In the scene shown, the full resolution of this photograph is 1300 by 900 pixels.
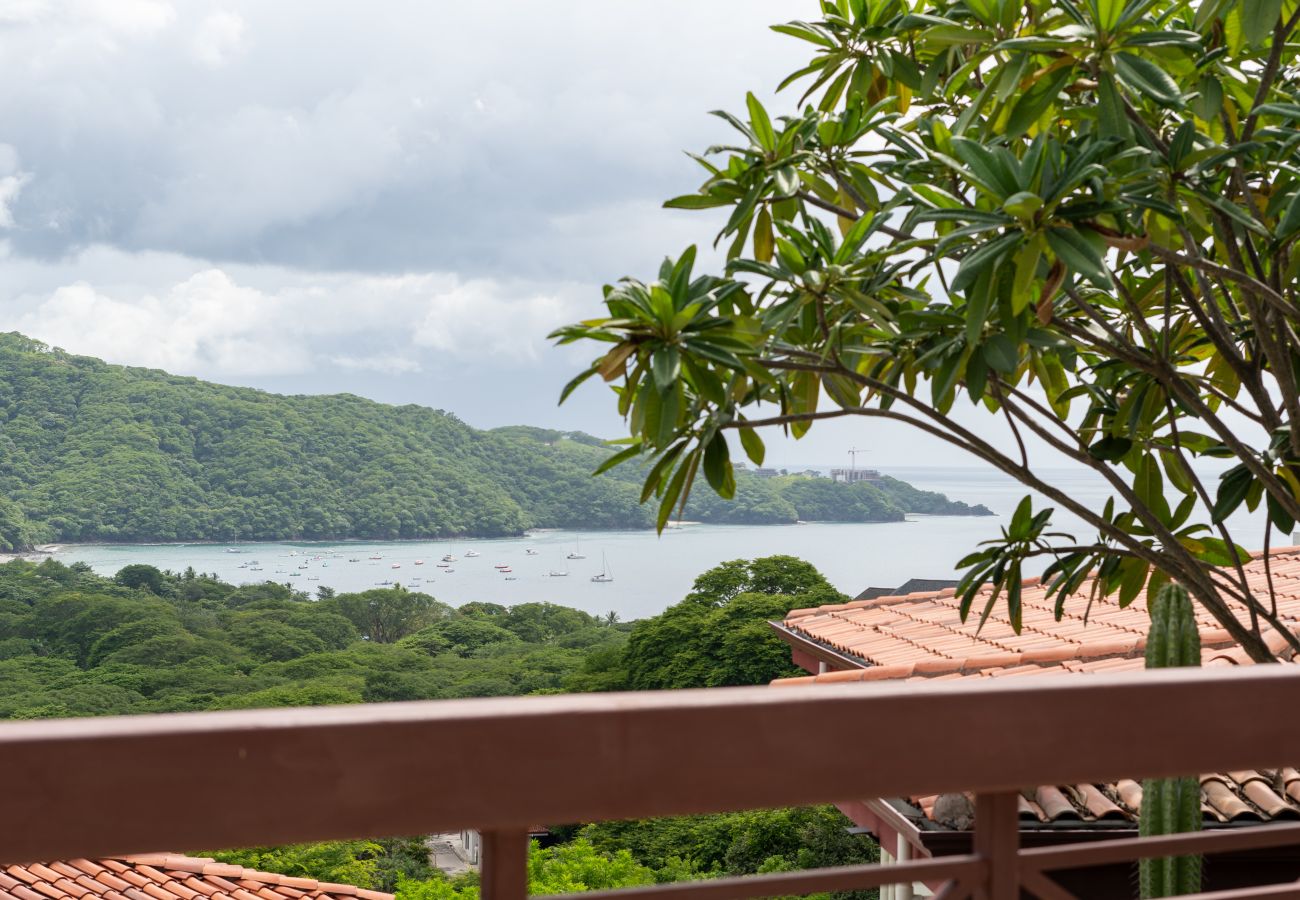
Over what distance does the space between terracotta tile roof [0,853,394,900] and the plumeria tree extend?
5170 millimetres

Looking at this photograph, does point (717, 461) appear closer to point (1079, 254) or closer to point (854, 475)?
point (1079, 254)

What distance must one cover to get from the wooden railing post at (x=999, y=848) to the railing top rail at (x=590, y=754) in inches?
2.3

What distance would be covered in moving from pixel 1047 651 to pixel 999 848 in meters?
4.95

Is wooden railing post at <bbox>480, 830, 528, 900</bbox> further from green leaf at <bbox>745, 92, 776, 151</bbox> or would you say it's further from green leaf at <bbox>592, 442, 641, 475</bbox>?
green leaf at <bbox>745, 92, 776, 151</bbox>

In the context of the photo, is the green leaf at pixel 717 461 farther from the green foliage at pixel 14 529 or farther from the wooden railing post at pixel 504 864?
the green foliage at pixel 14 529

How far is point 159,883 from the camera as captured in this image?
23.1 ft

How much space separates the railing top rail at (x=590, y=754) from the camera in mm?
559

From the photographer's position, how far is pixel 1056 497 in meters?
2.80

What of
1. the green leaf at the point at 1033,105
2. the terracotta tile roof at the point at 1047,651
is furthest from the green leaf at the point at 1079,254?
the terracotta tile roof at the point at 1047,651

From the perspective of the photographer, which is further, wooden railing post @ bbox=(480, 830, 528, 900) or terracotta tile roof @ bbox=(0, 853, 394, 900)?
terracotta tile roof @ bbox=(0, 853, 394, 900)

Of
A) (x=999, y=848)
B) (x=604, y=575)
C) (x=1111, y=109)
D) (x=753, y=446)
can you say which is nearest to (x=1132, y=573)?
(x=753, y=446)

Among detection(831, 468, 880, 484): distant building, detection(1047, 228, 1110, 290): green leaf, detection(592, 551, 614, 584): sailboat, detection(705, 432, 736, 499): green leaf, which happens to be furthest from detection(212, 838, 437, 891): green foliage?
detection(831, 468, 880, 484): distant building

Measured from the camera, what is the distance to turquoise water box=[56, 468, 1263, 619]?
42844 mm

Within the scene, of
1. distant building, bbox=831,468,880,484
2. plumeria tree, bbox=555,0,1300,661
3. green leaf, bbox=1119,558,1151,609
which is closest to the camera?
plumeria tree, bbox=555,0,1300,661
